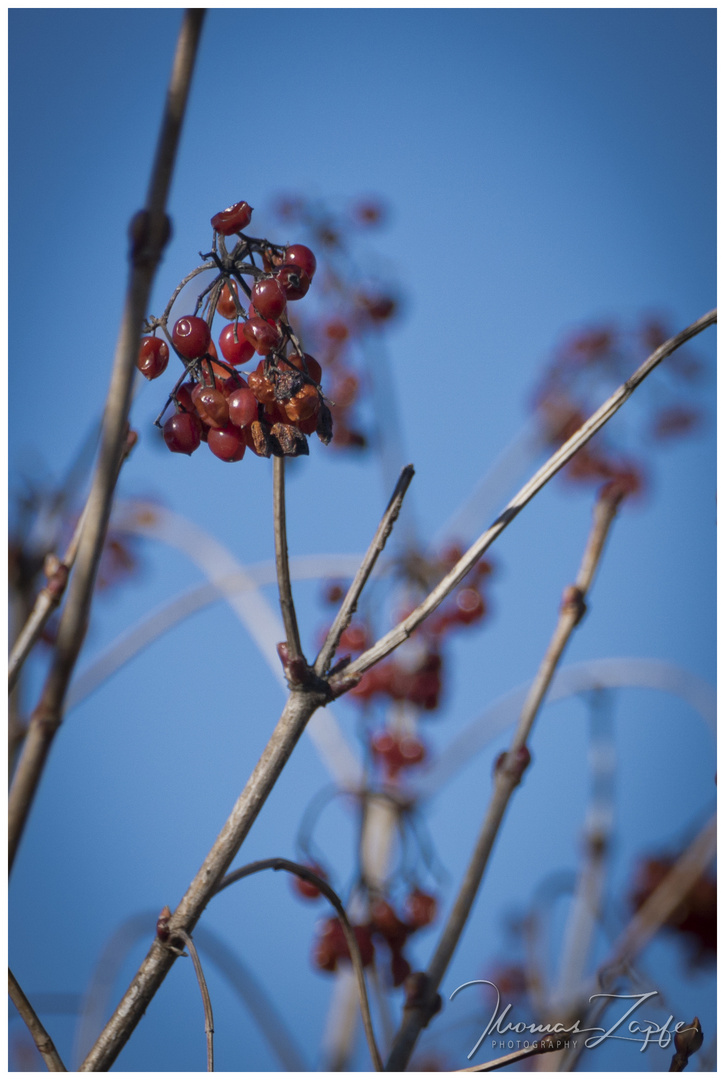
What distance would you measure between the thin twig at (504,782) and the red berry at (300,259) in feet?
0.99

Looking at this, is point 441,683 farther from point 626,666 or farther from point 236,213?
point 236,213

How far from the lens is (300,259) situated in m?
0.49

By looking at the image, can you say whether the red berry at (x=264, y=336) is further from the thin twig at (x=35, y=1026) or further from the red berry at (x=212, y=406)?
the thin twig at (x=35, y=1026)

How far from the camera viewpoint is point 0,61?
64cm

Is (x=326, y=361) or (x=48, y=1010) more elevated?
(x=326, y=361)

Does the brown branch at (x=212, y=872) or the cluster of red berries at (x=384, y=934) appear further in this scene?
the cluster of red berries at (x=384, y=934)

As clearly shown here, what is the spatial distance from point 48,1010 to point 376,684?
89 centimetres

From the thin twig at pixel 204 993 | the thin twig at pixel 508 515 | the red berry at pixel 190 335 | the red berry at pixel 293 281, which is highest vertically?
the red berry at pixel 190 335

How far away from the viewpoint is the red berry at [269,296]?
470mm

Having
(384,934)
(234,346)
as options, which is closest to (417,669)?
(384,934)

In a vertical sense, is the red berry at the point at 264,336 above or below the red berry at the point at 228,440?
above

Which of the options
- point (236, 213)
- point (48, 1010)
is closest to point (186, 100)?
point (236, 213)

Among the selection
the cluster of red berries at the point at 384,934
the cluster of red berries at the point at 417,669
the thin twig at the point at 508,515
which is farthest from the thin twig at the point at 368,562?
the cluster of red berries at the point at 417,669

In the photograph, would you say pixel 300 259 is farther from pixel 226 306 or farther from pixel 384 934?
pixel 384 934
